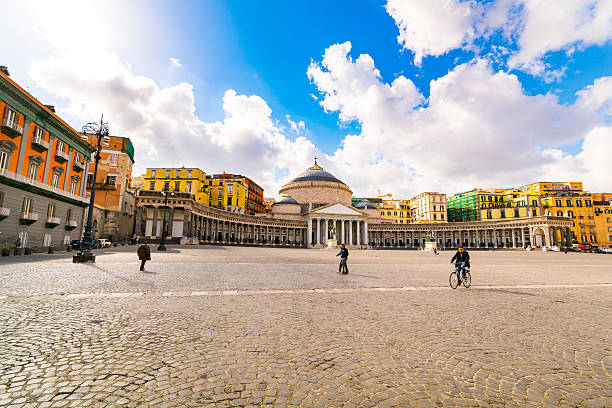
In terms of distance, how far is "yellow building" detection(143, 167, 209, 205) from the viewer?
6328 cm

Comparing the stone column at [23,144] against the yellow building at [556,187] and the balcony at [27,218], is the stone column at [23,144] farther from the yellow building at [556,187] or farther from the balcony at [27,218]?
the yellow building at [556,187]

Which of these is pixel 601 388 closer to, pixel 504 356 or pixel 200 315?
pixel 504 356

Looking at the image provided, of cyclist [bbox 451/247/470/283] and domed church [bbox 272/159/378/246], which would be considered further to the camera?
domed church [bbox 272/159/378/246]

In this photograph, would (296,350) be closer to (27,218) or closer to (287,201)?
(27,218)

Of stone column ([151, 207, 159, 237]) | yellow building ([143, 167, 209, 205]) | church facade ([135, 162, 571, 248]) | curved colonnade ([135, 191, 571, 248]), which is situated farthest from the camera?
yellow building ([143, 167, 209, 205])

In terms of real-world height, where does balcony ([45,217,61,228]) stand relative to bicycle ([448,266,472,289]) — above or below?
above

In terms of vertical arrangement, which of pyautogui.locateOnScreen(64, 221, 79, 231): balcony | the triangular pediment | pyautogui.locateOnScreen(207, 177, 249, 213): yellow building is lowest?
pyautogui.locateOnScreen(64, 221, 79, 231): balcony

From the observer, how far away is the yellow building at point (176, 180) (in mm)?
63281

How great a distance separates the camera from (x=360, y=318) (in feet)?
20.3

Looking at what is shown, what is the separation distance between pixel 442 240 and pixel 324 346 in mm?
95070

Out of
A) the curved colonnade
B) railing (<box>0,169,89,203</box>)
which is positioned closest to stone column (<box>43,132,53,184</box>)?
railing (<box>0,169,89,203</box>)

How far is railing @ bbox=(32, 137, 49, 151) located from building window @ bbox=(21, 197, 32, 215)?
4.43 meters

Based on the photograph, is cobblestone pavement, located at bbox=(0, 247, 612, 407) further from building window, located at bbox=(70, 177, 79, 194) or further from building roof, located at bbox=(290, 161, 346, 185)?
building roof, located at bbox=(290, 161, 346, 185)

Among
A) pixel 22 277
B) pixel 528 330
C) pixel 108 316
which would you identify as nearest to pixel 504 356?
pixel 528 330
